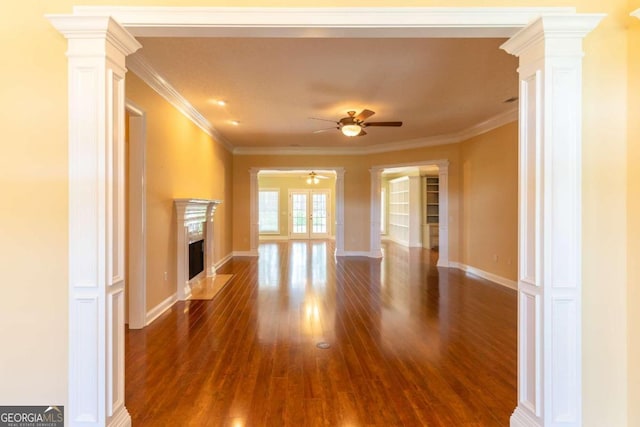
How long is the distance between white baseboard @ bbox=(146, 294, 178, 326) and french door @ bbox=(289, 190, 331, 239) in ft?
27.6

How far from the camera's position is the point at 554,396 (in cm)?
177

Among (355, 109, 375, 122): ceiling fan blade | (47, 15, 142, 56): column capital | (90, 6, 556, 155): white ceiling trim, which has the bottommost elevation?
(47, 15, 142, 56): column capital

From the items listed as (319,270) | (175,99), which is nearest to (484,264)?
(319,270)

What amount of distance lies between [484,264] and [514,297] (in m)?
1.41

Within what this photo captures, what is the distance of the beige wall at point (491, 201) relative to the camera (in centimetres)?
536

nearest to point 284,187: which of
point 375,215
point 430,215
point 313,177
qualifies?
point 313,177

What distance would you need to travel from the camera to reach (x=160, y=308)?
4027 mm

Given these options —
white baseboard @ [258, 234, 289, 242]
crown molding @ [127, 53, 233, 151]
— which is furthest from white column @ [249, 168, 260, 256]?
white baseboard @ [258, 234, 289, 242]

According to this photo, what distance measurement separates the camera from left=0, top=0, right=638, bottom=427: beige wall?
1812mm

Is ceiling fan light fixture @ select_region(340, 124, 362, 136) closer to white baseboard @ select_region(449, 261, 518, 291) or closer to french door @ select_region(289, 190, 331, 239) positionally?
white baseboard @ select_region(449, 261, 518, 291)

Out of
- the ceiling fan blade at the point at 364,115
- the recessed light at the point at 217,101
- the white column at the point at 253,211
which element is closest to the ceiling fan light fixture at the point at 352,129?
the ceiling fan blade at the point at 364,115

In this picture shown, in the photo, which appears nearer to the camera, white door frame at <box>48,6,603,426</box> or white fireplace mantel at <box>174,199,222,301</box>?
white door frame at <box>48,6,603,426</box>

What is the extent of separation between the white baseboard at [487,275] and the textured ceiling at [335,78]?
282cm

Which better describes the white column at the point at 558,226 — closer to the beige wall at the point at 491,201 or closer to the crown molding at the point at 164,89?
the crown molding at the point at 164,89
